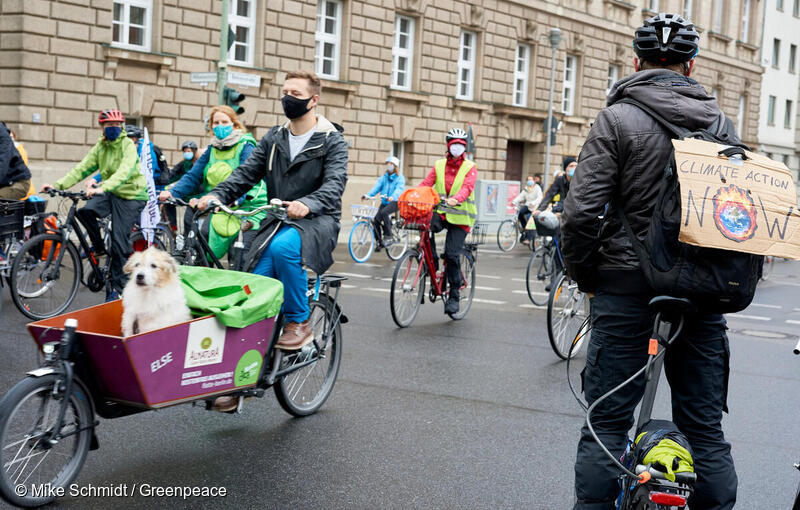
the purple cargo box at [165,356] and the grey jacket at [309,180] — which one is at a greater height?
the grey jacket at [309,180]

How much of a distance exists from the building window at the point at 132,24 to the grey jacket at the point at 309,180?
646 inches

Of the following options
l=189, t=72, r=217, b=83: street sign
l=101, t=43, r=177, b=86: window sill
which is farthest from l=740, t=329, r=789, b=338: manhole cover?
l=101, t=43, r=177, b=86: window sill

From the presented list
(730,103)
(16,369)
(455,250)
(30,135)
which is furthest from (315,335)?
(730,103)

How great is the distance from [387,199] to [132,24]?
23.9 feet

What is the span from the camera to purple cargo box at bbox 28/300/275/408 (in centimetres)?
406

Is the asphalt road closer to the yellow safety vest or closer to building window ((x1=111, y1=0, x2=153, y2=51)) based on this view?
the yellow safety vest

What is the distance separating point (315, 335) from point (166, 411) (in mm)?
1037

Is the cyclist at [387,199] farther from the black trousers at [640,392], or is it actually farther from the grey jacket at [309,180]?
the black trousers at [640,392]

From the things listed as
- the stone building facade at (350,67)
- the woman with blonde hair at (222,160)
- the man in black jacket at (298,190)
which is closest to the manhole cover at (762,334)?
the woman with blonde hair at (222,160)

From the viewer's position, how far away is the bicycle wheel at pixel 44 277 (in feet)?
29.2

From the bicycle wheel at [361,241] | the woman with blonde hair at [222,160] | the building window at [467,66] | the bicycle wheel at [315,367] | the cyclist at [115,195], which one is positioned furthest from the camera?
the building window at [467,66]

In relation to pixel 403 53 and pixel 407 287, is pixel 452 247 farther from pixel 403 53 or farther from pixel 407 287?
pixel 403 53

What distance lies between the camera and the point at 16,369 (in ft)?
21.9

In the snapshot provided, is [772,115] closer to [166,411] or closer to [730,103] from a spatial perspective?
[730,103]
